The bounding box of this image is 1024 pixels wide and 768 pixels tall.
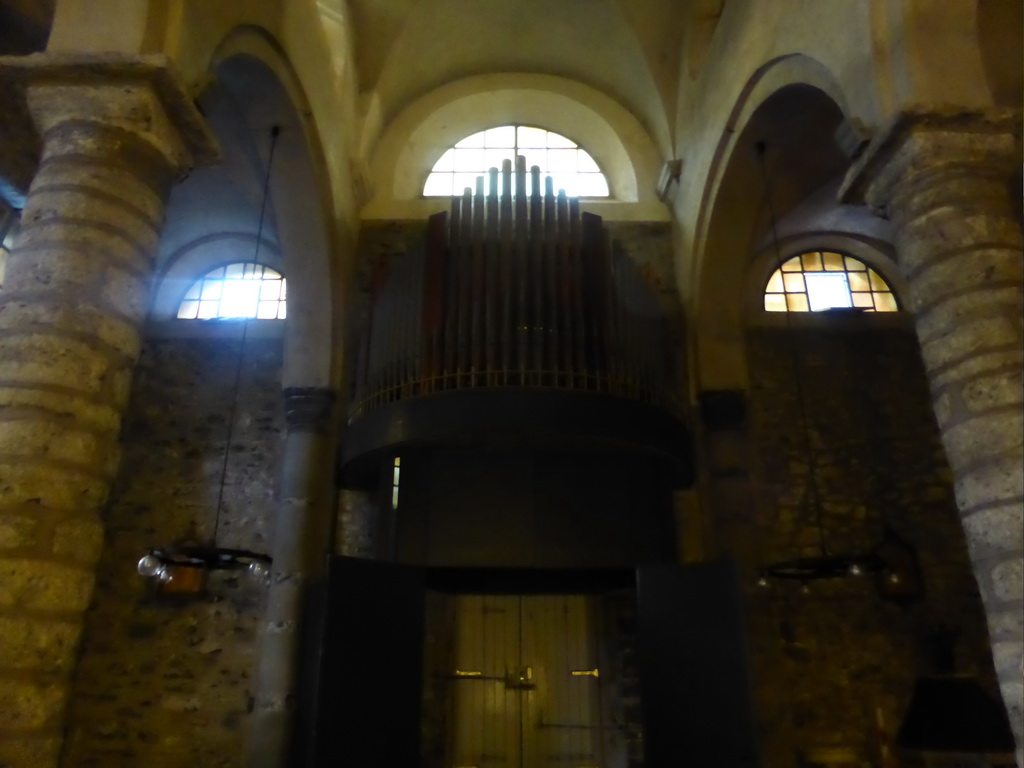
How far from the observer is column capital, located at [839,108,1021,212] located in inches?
153

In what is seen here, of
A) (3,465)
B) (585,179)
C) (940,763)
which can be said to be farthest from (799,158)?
(3,465)

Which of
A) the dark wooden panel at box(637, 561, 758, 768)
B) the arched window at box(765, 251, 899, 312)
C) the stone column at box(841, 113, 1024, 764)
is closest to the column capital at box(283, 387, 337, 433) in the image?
the dark wooden panel at box(637, 561, 758, 768)

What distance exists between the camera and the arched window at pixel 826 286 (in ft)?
28.8

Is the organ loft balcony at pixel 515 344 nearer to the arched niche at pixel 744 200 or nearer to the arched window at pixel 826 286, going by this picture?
the arched niche at pixel 744 200

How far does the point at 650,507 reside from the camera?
6.64 metres

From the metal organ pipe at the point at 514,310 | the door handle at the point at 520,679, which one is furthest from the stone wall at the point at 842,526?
the door handle at the point at 520,679

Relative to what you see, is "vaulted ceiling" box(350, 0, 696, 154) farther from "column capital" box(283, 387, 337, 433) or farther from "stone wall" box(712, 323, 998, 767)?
"column capital" box(283, 387, 337, 433)

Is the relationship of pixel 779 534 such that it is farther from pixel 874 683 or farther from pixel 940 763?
pixel 940 763

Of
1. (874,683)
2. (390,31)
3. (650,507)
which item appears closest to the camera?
(650,507)

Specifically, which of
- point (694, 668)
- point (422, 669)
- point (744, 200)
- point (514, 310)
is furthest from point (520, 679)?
point (744, 200)

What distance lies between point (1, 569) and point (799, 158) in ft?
23.6

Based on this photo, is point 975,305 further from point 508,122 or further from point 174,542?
point 508,122

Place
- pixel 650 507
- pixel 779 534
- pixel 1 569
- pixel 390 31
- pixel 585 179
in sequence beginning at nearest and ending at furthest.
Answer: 1. pixel 1 569
2. pixel 650 507
3. pixel 779 534
4. pixel 390 31
5. pixel 585 179

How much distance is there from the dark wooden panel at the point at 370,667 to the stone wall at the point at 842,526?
301cm
